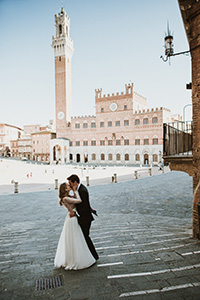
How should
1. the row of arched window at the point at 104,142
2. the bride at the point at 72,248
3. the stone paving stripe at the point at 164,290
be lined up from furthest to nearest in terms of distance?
the row of arched window at the point at 104,142 < the bride at the point at 72,248 < the stone paving stripe at the point at 164,290

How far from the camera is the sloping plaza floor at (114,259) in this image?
8.82 ft

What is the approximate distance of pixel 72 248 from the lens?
338cm

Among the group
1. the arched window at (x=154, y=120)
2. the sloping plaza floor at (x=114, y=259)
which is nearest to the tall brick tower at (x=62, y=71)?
the arched window at (x=154, y=120)

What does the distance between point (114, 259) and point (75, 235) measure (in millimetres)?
865

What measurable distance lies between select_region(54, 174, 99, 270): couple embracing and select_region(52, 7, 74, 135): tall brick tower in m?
47.3

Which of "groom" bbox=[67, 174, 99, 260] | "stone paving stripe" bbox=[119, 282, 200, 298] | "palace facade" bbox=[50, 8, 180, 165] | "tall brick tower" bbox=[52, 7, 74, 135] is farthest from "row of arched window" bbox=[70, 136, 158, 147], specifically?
"stone paving stripe" bbox=[119, 282, 200, 298]

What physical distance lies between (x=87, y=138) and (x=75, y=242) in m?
45.0

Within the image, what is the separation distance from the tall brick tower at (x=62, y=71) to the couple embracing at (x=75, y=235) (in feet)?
155

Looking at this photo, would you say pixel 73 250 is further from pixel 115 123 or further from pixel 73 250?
pixel 115 123

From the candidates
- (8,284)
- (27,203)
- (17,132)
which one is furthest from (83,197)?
(17,132)

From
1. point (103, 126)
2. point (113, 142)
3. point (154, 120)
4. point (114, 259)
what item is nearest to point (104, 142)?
point (113, 142)

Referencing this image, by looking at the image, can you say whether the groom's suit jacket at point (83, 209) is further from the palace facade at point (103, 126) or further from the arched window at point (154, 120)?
the arched window at point (154, 120)

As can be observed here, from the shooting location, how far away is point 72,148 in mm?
48938

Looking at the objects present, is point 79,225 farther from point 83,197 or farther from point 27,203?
point 27,203
